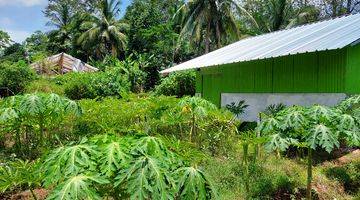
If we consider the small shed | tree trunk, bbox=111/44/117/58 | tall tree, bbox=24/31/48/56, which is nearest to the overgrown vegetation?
the small shed

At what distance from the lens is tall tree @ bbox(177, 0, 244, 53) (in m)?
29.5

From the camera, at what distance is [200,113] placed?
25.1 ft

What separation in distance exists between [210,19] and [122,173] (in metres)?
27.3

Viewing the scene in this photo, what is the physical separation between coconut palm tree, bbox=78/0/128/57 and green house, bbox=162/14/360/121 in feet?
68.1

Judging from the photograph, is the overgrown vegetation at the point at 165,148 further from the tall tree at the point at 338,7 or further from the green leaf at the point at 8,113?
the tall tree at the point at 338,7

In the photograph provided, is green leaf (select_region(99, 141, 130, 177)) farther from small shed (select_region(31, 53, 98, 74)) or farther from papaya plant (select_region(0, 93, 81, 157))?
small shed (select_region(31, 53, 98, 74))

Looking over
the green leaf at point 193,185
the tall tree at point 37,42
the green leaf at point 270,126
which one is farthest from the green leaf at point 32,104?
the tall tree at point 37,42

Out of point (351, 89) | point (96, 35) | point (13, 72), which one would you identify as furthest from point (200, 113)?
point (96, 35)

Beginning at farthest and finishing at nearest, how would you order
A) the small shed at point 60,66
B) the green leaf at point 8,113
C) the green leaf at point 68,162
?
the small shed at point 60,66 → the green leaf at point 8,113 → the green leaf at point 68,162

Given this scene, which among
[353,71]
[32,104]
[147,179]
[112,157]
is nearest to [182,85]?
[353,71]

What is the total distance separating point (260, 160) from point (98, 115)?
10.6ft

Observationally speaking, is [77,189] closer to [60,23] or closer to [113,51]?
[113,51]

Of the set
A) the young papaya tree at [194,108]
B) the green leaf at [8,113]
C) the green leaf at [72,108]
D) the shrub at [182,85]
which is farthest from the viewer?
the shrub at [182,85]

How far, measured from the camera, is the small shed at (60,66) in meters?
32.2
